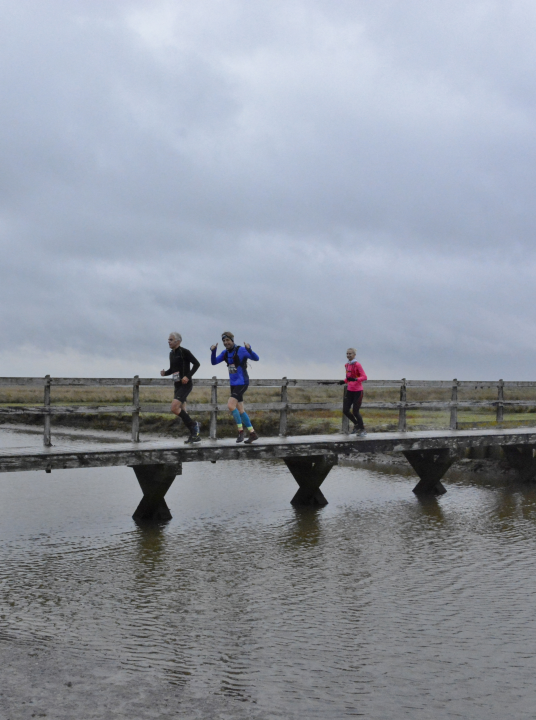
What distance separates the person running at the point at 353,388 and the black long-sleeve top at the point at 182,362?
13.8 feet

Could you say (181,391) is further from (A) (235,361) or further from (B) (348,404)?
(B) (348,404)

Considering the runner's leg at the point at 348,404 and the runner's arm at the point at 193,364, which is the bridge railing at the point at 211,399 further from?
the runner's arm at the point at 193,364

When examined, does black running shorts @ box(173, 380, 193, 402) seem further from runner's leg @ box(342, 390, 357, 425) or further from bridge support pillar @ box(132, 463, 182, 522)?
runner's leg @ box(342, 390, 357, 425)

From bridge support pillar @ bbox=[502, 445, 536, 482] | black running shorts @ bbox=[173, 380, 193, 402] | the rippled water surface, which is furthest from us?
bridge support pillar @ bbox=[502, 445, 536, 482]

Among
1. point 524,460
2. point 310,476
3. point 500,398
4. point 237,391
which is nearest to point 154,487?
point 237,391

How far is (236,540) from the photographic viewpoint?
11680 millimetres

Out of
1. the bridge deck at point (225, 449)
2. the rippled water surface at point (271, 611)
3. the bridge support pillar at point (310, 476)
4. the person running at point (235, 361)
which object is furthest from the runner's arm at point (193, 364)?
the bridge support pillar at point (310, 476)

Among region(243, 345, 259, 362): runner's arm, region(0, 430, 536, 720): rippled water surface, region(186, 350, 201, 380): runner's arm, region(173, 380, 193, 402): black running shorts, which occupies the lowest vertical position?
region(0, 430, 536, 720): rippled water surface

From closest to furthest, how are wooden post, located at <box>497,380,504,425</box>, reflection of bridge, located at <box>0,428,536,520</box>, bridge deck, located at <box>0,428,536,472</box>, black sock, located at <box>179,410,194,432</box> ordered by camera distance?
bridge deck, located at <box>0,428,536,472</box> → reflection of bridge, located at <box>0,428,536,520</box> → black sock, located at <box>179,410,194,432</box> → wooden post, located at <box>497,380,504,425</box>

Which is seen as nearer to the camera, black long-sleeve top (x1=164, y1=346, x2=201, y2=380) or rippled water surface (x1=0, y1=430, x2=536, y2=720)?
rippled water surface (x1=0, y1=430, x2=536, y2=720)

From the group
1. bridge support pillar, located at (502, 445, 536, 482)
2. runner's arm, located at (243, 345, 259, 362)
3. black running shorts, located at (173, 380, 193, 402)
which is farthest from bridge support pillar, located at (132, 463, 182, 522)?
bridge support pillar, located at (502, 445, 536, 482)

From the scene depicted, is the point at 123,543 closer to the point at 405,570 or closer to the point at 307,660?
the point at 405,570

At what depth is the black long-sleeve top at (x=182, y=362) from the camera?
1237 cm

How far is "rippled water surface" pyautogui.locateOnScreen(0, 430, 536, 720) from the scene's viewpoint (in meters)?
5.84
